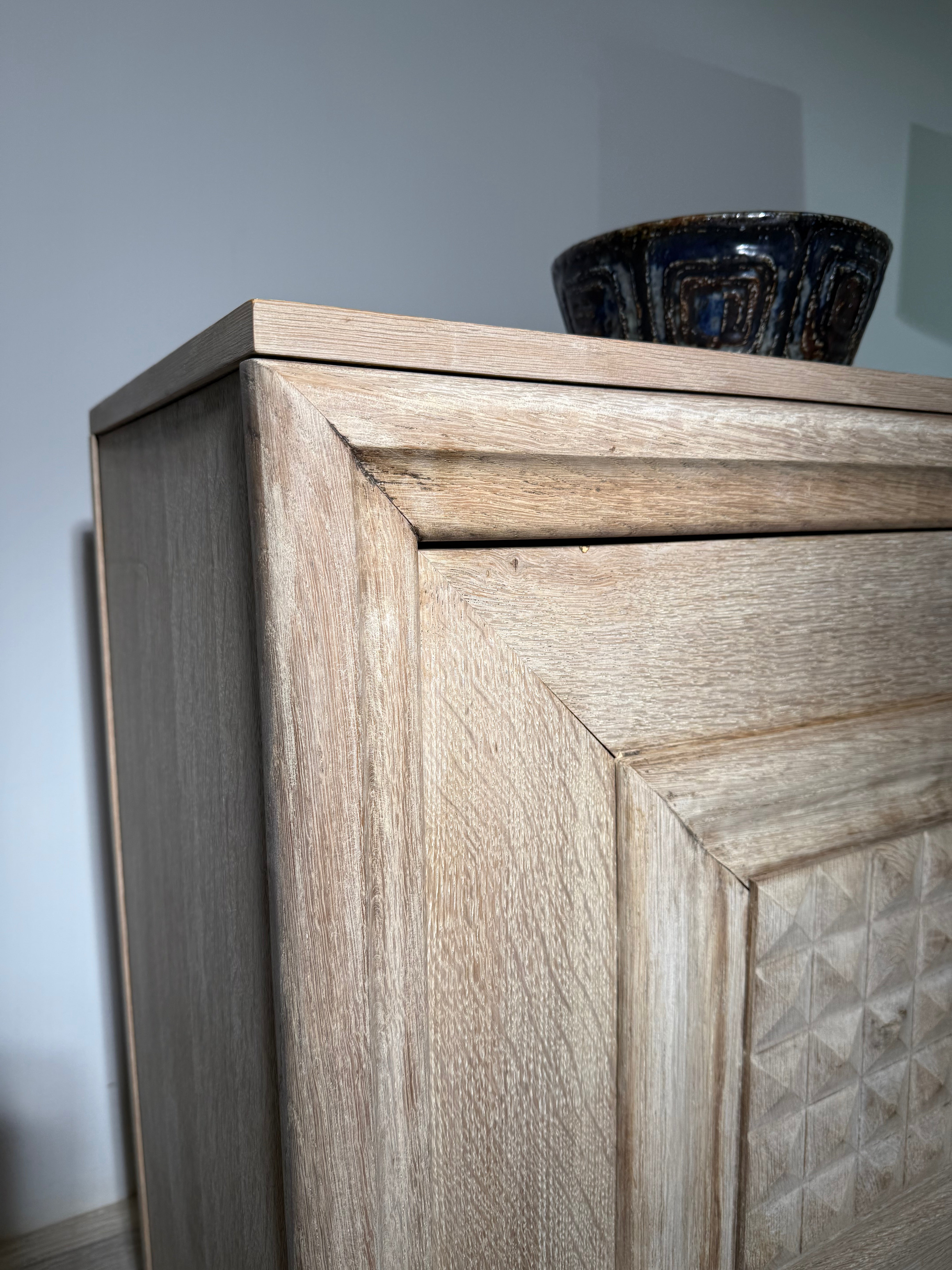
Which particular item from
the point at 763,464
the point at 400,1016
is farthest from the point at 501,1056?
the point at 763,464

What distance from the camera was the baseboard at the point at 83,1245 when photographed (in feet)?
2.62

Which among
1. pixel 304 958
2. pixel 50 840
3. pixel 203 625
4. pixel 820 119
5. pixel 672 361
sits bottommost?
pixel 50 840

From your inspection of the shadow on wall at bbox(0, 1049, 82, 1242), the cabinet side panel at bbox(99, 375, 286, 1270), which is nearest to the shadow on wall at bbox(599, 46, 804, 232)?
the cabinet side panel at bbox(99, 375, 286, 1270)

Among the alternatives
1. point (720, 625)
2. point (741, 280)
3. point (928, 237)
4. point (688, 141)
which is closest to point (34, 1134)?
point (720, 625)

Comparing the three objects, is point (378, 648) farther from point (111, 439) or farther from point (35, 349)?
point (35, 349)

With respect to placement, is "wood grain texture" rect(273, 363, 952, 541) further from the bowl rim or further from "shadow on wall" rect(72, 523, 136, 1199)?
"shadow on wall" rect(72, 523, 136, 1199)

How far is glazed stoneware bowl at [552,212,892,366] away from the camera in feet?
1.59

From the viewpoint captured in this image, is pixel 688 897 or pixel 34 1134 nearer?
pixel 688 897

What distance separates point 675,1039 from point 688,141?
3.32ft

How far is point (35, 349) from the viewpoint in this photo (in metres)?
0.75

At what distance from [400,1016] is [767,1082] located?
21 cm

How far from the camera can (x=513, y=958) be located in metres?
0.37

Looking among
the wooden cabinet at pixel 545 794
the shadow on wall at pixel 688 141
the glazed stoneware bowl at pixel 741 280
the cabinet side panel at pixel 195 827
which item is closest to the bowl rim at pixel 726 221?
the glazed stoneware bowl at pixel 741 280

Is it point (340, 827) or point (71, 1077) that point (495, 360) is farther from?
point (71, 1077)
